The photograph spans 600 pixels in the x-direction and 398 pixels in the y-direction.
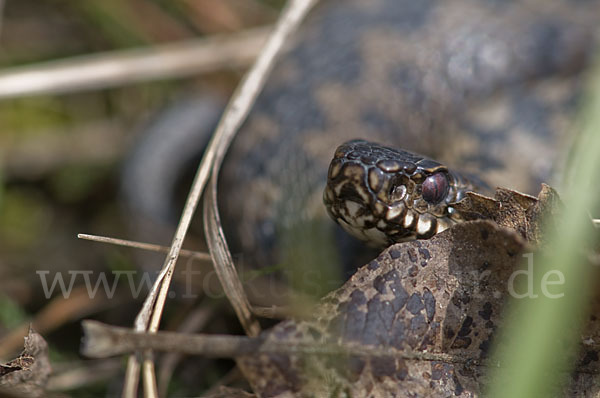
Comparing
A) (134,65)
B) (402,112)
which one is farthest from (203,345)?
(134,65)

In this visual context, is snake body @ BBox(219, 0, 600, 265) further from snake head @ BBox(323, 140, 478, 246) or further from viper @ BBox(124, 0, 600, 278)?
snake head @ BBox(323, 140, 478, 246)


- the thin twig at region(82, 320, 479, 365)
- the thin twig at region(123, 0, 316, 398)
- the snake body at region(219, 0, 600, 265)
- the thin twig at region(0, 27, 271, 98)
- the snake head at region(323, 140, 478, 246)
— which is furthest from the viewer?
the thin twig at region(0, 27, 271, 98)

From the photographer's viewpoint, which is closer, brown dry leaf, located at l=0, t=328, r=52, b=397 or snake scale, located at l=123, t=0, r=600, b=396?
brown dry leaf, located at l=0, t=328, r=52, b=397

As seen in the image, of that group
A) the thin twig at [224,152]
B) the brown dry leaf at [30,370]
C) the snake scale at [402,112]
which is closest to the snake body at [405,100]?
the snake scale at [402,112]

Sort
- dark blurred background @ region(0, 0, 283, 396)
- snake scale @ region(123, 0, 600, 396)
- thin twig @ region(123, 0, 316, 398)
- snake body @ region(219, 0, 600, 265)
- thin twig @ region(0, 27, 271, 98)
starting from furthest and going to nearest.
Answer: thin twig @ region(0, 27, 271, 98) < dark blurred background @ region(0, 0, 283, 396) < snake body @ region(219, 0, 600, 265) < snake scale @ region(123, 0, 600, 396) < thin twig @ region(123, 0, 316, 398)

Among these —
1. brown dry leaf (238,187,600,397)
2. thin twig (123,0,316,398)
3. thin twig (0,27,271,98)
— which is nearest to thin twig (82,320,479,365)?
brown dry leaf (238,187,600,397)
